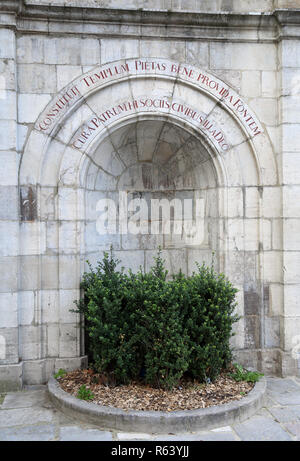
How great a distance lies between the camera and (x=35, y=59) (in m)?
5.82

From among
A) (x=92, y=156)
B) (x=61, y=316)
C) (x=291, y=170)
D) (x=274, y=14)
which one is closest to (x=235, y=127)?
(x=291, y=170)

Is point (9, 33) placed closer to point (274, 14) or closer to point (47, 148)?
point (47, 148)

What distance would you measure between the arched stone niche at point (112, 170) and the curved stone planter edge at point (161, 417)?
1200 mm

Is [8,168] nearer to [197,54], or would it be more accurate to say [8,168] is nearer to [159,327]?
[159,327]

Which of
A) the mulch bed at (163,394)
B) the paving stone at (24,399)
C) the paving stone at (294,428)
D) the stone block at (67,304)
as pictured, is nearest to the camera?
the paving stone at (294,428)

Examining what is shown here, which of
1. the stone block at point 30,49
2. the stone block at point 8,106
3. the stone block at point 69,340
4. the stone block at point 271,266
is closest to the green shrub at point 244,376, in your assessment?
A: the stone block at point 271,266

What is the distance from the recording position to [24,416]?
4.89 meters

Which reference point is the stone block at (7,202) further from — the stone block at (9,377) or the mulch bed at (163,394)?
the mulch bed at (163,394)

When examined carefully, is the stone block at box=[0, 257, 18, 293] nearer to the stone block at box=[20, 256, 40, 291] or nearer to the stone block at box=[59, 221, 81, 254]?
the stone block at box=[20, 256, 40, 291]

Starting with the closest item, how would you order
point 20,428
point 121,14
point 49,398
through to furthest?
point 20,428 → point 49,398 → point 121,14

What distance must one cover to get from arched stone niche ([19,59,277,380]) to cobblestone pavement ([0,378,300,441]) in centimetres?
76

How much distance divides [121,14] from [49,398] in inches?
188

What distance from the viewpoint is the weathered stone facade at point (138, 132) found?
18.8 ft

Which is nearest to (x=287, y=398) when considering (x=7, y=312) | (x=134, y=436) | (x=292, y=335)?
Answer: (x=292, y=335)
